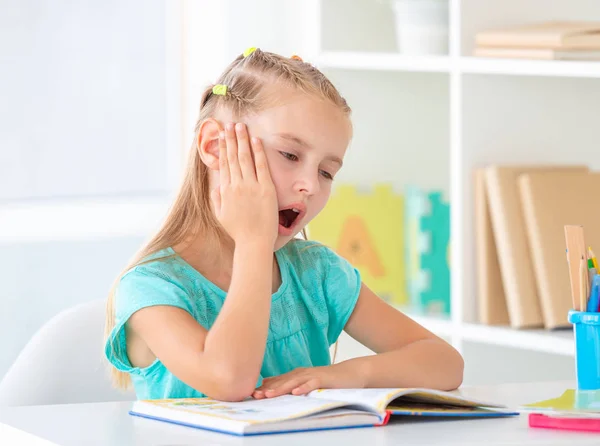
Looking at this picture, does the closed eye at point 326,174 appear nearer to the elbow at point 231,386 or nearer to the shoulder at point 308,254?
the shoulder at point 308,254

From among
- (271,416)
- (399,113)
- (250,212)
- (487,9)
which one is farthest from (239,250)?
(399,113)

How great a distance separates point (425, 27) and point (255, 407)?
1.55 m

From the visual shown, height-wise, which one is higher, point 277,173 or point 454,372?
point 277,173

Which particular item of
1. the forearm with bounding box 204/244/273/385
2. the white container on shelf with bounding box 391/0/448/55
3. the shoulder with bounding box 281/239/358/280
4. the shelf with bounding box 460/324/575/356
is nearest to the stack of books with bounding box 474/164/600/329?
the shelf with bounding box 460/324/575/356

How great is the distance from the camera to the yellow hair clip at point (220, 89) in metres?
1.45

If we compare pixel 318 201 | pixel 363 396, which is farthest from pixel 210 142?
pixel 363 396

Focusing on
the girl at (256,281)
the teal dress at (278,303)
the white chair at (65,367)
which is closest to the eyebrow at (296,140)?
the girl at (256,281)

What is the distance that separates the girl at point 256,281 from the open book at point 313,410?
0.07 m

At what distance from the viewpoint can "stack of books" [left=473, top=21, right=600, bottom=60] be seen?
2.05 m

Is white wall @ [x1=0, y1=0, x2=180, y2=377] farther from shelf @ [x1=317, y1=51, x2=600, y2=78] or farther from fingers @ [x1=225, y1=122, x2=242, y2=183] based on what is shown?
fingers @ [x1=225, y1=122, x2=242, y2=183]

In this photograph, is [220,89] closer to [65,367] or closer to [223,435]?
[65,367]

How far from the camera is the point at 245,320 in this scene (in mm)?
1219

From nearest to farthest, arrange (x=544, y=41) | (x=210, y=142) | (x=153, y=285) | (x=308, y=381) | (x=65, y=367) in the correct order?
(x=308, y=381) → (x=153, y=285) → (x=210, y=142) → (x=65, y=367) → (x=544, y=41)

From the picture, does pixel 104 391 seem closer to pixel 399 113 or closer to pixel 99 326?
pixel 99 326
